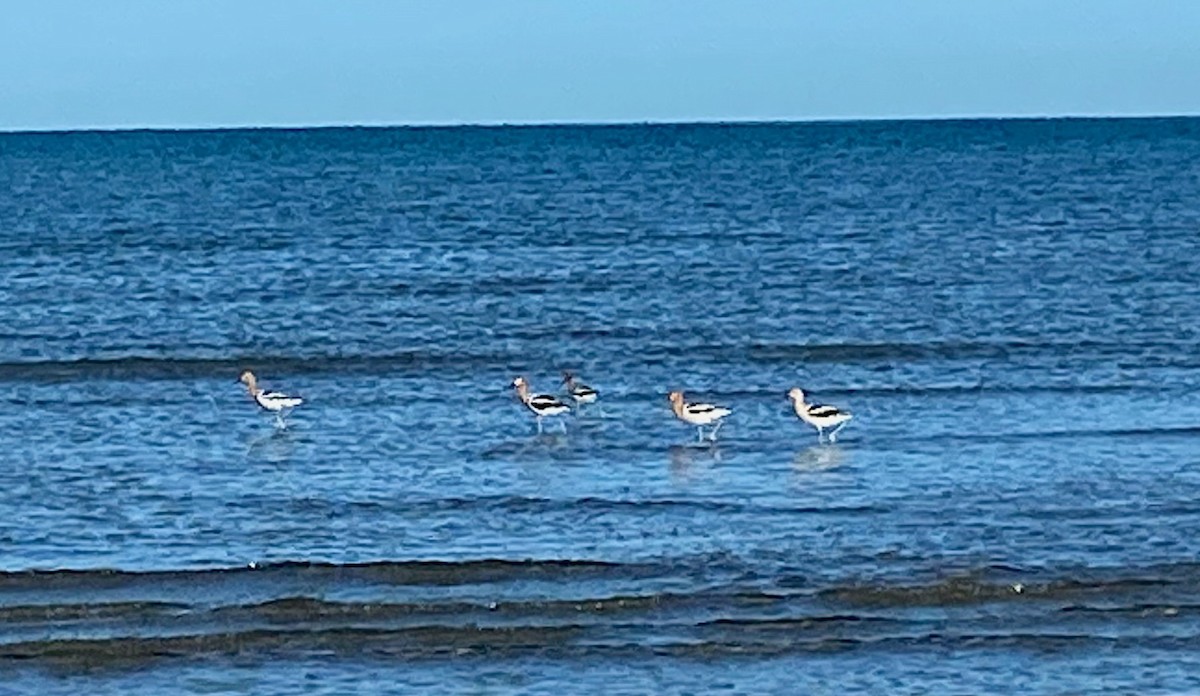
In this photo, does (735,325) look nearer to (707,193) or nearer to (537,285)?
(537,285)

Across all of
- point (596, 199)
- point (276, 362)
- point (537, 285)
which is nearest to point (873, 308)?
point (537, 285)

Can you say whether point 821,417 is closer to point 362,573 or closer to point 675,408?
point 675,408

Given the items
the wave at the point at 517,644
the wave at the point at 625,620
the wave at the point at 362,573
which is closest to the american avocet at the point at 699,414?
the wave at the point at 362,573

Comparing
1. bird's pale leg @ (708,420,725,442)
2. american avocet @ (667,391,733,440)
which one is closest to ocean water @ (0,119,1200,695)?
bird's pale leg @ (708,420,725,442)

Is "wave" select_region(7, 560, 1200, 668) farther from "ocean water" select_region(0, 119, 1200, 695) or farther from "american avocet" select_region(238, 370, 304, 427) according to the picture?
"american avocet" select_region(238, 370, 304, 427)

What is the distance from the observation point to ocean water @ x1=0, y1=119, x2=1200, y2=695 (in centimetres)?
1480

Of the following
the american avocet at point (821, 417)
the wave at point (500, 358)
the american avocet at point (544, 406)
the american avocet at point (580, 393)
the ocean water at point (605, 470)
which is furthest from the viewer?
the wave at point (500, 358)

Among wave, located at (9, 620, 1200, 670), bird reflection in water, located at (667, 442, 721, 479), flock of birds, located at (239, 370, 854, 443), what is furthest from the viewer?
flock of birds, located at (239, 370, 854, 443)

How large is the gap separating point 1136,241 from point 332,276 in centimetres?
1440

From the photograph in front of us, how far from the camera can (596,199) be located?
65.0 meters

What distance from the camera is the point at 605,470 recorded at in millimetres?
20766

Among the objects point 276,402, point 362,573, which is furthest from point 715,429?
point 362,573

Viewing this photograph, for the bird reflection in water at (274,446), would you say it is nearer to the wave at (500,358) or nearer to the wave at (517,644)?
the wave at (500,358)

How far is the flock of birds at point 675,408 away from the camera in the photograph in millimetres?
21984
